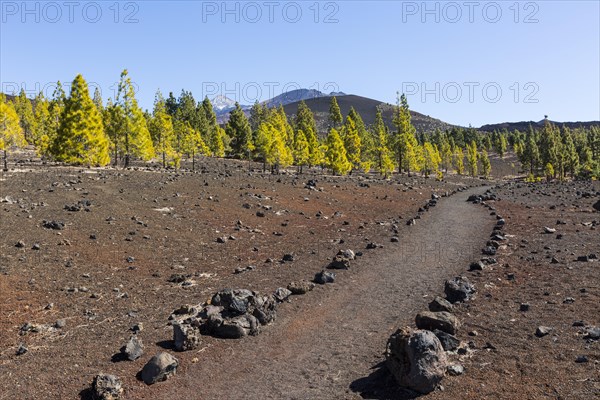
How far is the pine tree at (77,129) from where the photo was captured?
155ft

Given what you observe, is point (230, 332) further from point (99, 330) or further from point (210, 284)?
point (210, 284)

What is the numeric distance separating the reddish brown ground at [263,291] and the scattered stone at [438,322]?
47 cm

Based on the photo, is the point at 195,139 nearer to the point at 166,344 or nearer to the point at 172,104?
the point at 172,104

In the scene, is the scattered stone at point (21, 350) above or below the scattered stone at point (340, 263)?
below

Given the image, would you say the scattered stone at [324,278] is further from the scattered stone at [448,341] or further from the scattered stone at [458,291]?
the scattered stone at [448,341]

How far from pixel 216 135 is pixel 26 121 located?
180ft

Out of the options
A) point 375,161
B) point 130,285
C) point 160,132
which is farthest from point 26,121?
point 130,285

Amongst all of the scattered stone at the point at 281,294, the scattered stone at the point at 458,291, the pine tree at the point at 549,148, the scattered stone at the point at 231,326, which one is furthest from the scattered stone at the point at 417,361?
the pine tree at the point at 549,148

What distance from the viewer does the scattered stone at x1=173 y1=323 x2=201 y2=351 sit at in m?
11.3

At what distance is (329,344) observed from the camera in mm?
11812

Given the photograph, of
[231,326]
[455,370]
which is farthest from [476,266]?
[231,326]

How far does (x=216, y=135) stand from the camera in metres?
99.0

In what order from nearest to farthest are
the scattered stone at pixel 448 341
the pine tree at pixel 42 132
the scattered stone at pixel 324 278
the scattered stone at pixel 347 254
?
the scattered stone at pixel 448 341
the scattered stone at pixel 324 278
the scattered stone at pixel 347 254
the pine tree at pixel 42 132

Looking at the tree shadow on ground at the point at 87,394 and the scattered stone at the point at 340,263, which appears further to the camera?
the scattered stone at the point at 340,263
